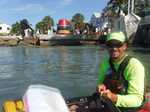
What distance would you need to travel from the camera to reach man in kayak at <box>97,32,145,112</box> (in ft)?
19.7

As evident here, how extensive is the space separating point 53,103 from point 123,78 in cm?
137

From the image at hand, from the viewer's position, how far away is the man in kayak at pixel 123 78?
6.01m

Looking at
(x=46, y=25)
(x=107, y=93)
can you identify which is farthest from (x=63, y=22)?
(x=107, y=93)

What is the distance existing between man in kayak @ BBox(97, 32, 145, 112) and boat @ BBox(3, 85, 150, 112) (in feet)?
0.45

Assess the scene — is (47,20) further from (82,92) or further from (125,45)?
(125,45)

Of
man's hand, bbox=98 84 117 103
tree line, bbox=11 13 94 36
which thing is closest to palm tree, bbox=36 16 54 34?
tree line, bbox=11 13 94 36

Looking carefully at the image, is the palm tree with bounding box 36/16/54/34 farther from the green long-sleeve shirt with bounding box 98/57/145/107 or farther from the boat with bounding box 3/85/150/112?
the green long-sleeve shirt with bounding box 98/57/145/107

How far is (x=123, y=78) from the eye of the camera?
6195mm

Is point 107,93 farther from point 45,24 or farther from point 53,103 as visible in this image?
point 45,24

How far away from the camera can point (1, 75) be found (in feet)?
70.6

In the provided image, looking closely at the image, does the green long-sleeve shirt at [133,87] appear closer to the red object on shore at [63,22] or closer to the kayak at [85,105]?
the kayak at [85,105]

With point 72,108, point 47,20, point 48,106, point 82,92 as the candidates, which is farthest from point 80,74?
point 47,20

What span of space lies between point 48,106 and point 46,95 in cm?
37

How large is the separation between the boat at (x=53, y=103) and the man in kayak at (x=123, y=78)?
0.14m
